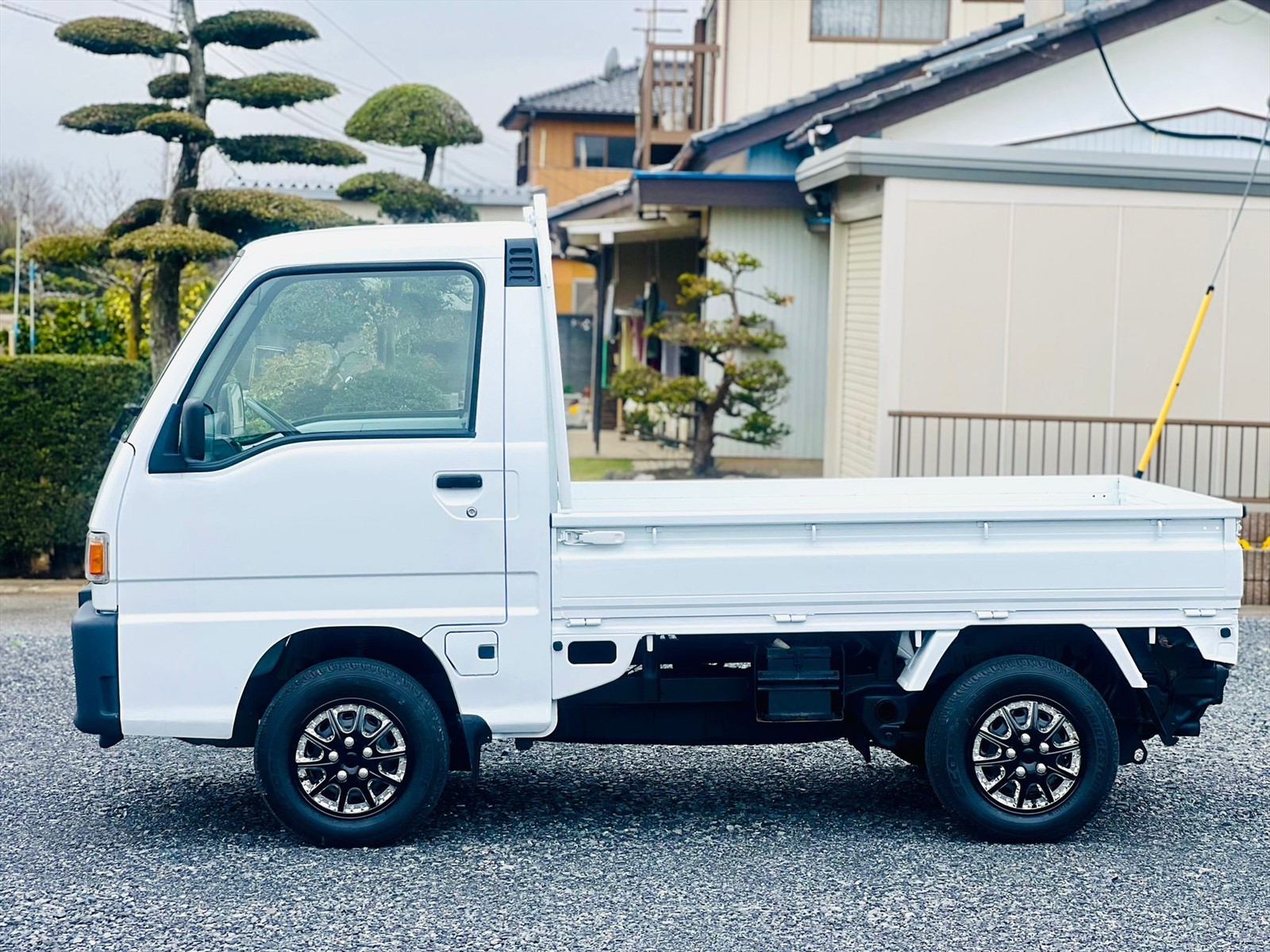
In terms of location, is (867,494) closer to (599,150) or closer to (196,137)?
(196,137)

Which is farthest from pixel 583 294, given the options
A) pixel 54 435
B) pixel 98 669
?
pixel 98 669

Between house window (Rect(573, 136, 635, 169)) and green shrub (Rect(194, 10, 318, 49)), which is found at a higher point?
house window (Rect(573, 136, 635, 169))

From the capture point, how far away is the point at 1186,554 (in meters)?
5.41

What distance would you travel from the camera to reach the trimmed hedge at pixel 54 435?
35.2 feet

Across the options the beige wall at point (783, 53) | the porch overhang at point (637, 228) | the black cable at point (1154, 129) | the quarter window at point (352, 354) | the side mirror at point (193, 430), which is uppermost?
the beige wall at point (783, 53)

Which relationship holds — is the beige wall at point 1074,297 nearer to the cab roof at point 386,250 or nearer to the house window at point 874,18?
the cab roof at point 386,250

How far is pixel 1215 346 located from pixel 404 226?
8.00 m

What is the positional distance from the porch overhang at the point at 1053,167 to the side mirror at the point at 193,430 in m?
7.45

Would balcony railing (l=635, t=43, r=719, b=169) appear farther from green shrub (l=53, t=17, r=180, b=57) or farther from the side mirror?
the side mirror

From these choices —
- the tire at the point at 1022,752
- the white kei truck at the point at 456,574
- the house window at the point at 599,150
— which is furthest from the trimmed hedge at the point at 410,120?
the house window at the point at 599,150

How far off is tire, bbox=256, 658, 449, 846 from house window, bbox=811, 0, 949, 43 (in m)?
14.8

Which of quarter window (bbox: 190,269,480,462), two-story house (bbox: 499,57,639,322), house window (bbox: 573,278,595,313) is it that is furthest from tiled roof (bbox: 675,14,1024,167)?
two-story house (bbox: 499,57,639,322)

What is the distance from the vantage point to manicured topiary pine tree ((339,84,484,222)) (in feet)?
49.0

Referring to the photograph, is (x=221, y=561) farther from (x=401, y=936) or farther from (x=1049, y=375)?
(x=1049, y=375)
